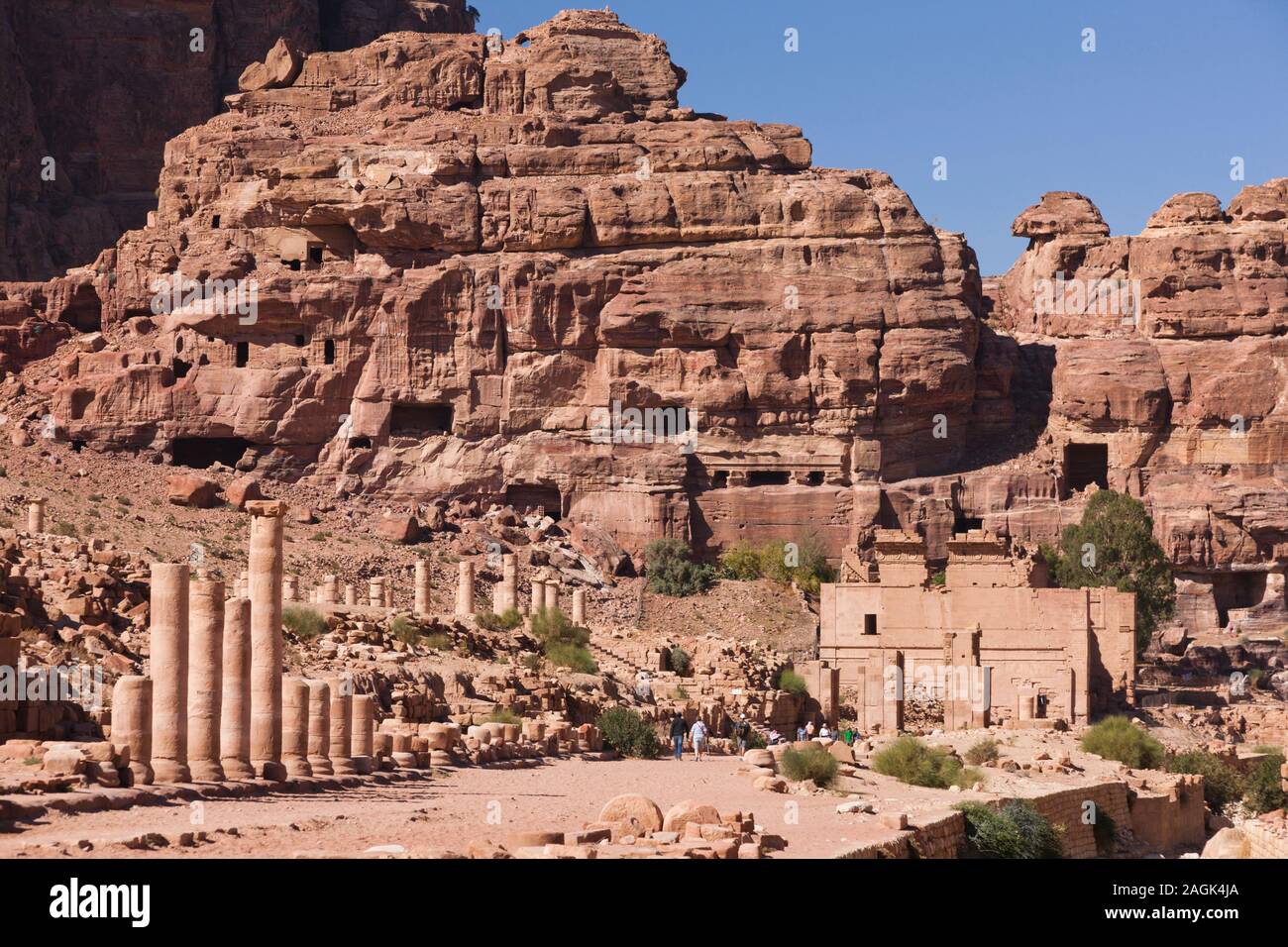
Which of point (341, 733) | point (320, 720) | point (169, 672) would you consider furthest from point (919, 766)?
point (169, 672)

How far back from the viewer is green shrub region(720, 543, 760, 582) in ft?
208

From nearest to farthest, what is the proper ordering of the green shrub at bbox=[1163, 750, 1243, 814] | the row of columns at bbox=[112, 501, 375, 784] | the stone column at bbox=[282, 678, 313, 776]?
1. the row of columns at bbox=[112, 501, 375, 784]
2. the stone column at bbox=[282, 678, 313, 776]
3. the green shrub at bbox=[1163, 750, 1243, 814]

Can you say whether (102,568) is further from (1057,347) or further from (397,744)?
(1057,347)

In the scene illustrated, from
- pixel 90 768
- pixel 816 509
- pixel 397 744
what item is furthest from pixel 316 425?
pixel 90 768

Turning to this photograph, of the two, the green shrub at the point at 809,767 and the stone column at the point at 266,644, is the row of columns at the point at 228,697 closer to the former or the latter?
the stone column at the point at 266,644

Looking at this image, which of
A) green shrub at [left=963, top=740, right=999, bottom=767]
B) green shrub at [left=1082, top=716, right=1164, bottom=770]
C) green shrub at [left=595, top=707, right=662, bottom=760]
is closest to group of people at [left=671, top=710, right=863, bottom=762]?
green shrub at [left=595, top=707, right=662, bottom=760]

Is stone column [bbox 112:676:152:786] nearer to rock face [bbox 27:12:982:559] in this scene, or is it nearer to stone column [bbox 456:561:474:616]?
stone column [bbox 456:561:474:616]

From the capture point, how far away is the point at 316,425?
220 ft

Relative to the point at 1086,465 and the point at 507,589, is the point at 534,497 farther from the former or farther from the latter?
the point at 1086,465

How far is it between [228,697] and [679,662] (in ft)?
78.1

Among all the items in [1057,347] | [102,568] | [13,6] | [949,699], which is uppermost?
[13,6]

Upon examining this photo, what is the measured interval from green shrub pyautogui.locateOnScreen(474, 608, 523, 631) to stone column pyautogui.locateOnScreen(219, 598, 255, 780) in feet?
65.8
